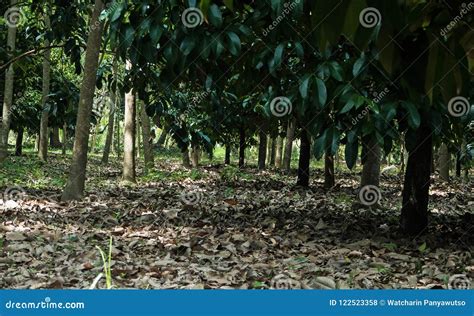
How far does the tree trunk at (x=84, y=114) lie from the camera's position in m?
6.00

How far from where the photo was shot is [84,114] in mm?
6109

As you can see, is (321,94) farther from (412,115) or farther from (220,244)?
(220,244)

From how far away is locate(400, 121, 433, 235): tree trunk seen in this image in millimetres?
4156

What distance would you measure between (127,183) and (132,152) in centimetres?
54

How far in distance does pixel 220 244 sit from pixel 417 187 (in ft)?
5.47

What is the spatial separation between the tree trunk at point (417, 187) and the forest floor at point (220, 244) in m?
0.15

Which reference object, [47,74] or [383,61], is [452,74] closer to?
[383,61]

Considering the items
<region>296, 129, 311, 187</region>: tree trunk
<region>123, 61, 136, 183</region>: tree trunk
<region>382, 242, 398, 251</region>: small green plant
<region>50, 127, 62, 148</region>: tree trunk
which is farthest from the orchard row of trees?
<region>50, 127, 62, 148</region>: tree trunk

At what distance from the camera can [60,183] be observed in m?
8.52

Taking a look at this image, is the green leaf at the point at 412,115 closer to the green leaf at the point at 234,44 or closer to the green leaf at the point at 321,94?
the green leaf at the point at 321,94

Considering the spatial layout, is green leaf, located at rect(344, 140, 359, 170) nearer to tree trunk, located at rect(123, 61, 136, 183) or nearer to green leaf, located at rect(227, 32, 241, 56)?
green leaf, located at rect(227, 32, 241, 56)

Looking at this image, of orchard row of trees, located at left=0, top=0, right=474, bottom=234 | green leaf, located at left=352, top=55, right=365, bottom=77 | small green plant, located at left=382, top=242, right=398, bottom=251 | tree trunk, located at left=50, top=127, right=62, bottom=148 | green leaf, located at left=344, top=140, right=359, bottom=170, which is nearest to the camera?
orchard row of trees, located at left=0, top=0, right=474, bottom=234

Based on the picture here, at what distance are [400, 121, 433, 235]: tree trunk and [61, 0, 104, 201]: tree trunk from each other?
11.9 feet

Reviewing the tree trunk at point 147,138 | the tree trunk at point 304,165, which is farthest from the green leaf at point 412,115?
the tree trunk at point 147,138
